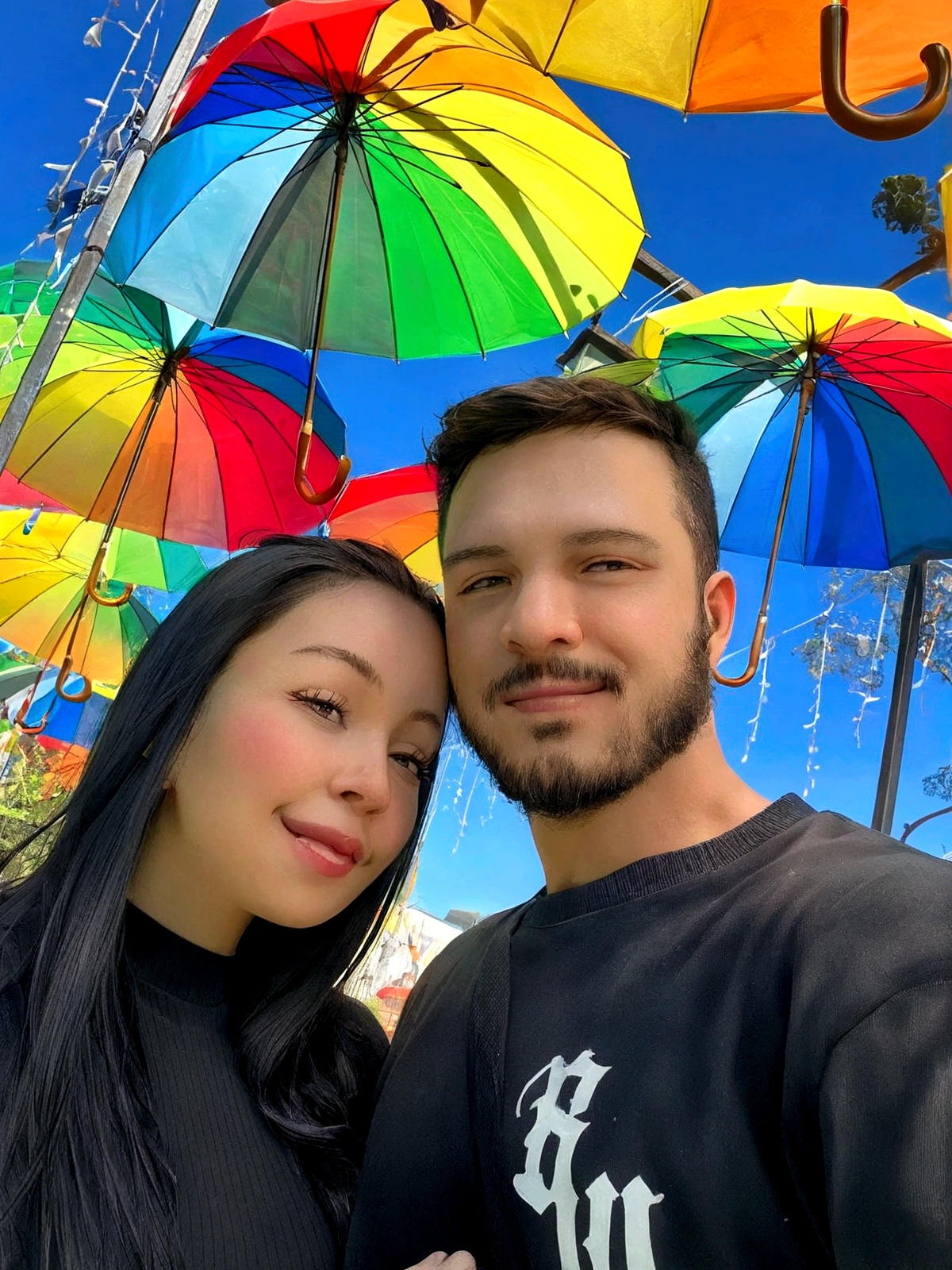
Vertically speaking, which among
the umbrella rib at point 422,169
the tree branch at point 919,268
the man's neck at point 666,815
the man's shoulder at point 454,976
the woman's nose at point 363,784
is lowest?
the man's shoulder at point 454,976

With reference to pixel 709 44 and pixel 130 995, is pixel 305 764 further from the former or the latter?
pixel 709 44

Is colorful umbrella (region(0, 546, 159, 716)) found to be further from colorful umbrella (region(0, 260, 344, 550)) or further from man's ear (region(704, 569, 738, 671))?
man's ear (region(704, 569, 738, 671))

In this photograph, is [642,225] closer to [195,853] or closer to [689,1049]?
[195,853]

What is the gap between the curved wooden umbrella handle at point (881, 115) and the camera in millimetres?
1167

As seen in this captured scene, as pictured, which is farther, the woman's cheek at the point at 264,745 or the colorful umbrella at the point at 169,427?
the colorful umbrella at the point at 169,427

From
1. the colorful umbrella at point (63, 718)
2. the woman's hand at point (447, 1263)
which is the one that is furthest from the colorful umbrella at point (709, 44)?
A: the colorful umbrella at point (63, 718)

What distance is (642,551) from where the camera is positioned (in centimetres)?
141

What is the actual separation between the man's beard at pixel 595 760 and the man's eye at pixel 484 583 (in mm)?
188

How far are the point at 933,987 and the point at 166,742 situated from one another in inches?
44.8

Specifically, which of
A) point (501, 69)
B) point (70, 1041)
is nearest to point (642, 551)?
point (70, 1041)

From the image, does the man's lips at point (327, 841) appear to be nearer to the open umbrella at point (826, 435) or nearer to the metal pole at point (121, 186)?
the metal pole at point (121, 186)

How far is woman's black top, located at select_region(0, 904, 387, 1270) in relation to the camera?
4.11 ft

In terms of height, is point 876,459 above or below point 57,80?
below

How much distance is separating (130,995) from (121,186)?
77.4 inches
